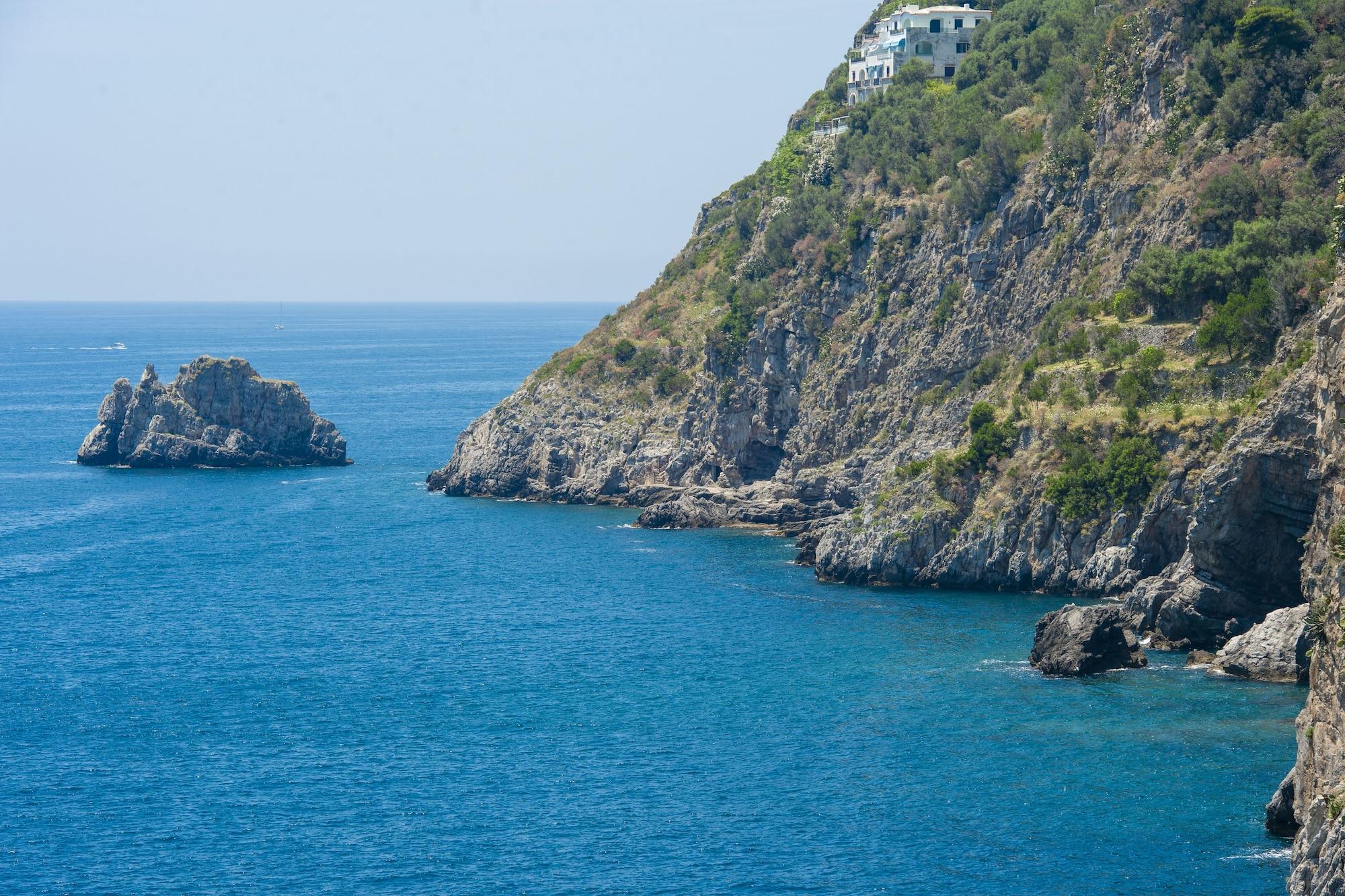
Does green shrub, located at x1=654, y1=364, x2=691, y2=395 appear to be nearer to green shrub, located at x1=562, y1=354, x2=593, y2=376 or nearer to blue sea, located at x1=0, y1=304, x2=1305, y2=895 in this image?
green shrub, located at x1=562, y1=354, x2=593, y2=376

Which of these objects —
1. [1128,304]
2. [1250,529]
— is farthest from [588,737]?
[1128,304]

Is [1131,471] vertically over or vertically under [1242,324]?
under

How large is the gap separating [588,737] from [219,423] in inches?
3747

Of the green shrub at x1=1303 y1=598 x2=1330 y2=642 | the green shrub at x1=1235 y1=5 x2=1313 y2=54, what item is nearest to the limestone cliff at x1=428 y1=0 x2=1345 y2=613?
the green shrub at x1=1235 y1=5 x2=1313 y2=54

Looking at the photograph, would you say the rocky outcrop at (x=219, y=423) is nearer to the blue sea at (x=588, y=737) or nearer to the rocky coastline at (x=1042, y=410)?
the rocky coastline at (x=1042, y=410)

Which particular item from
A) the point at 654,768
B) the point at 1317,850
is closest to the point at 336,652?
the point at 654,768

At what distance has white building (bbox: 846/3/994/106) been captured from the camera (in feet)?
479

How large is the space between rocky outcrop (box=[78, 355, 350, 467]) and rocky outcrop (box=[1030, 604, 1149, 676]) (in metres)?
92.8

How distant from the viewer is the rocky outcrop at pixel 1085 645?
244 ft

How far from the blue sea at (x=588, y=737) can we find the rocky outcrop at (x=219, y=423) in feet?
142

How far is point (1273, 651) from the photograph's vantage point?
236ft

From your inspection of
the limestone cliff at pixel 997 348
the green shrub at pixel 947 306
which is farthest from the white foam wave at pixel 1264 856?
the green shrub at pixel 947 306

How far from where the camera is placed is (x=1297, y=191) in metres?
95.9

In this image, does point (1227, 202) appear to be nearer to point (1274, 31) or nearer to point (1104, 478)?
point (1274, 31)
